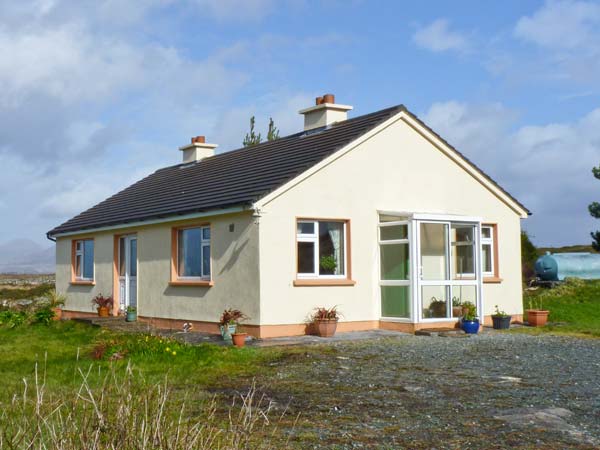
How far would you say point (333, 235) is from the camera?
1800 cm

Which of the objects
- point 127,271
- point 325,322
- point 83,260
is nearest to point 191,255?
point 127,271

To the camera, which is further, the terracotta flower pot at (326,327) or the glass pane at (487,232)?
the glass pane at (487,232)

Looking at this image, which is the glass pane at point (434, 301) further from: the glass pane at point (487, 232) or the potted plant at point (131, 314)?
the potted plant at point (131, 314)

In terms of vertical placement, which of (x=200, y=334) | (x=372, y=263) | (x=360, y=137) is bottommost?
(x=200, y=334)

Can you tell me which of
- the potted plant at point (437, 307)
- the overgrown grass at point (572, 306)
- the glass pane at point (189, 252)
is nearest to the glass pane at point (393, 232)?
the potted plant at point (437, 307)

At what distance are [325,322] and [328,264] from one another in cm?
164

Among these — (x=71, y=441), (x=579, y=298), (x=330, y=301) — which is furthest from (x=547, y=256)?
(x=71, y=441)

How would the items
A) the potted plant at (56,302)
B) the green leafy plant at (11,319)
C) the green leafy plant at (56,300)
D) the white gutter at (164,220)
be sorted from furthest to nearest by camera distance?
the green leafy plant at (56,300) → the potted plant at (56,302) → the green leafy plant at (11,319) → the white gutter at (164,220)

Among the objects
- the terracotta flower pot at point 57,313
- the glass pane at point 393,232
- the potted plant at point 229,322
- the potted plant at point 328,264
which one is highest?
the glass pane at point 393,232

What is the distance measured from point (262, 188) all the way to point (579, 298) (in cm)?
1458

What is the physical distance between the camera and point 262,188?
17234 millimetres

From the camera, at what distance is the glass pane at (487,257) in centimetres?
2089

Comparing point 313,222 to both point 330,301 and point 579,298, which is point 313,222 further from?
point 579,298

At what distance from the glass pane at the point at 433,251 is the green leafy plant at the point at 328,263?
2.43 meters
